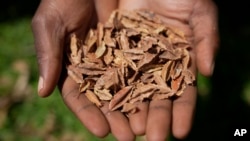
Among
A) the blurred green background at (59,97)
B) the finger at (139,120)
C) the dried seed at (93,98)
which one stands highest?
the dried seed at (93,98)

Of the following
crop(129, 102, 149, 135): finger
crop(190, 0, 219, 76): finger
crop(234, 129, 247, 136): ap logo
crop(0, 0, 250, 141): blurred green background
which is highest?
crop(190, 0, 219, 76): finger

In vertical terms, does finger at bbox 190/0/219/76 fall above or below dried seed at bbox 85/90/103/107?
above

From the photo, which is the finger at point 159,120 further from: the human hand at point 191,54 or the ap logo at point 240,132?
the ap logo at point 240,132

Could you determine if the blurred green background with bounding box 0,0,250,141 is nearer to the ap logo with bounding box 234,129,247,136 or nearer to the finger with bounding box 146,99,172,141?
the ap logo with bounding box 234,129,247,136

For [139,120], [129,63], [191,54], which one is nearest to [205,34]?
[191,54]

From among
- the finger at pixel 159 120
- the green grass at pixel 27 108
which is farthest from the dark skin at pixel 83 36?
the green grass at pixel 27 108

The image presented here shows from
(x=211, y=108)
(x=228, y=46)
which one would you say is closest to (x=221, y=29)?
(x=228, y=46)

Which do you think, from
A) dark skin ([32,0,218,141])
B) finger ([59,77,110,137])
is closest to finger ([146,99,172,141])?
dark skin ([32,0,218,141])
